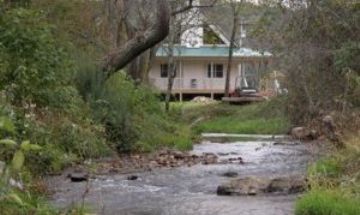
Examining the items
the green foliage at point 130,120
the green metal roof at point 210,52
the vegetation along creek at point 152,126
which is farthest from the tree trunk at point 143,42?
the green metal roof at point 210,52

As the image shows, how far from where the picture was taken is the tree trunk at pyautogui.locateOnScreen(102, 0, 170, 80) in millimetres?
20933

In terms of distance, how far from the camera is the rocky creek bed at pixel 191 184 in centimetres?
1165

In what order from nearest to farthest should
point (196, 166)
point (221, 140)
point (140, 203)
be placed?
point (140, 203)
point (196, 166)
point (221, 140)

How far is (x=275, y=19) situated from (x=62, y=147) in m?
11.1

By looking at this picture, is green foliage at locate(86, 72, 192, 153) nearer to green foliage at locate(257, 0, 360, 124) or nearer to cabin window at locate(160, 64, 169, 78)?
green foliage at locate(257, 0, 360, 124)

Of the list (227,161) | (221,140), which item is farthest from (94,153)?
(221,140)

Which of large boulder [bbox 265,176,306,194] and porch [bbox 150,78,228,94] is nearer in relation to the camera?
large boulder [bbox 265,176,306,194]

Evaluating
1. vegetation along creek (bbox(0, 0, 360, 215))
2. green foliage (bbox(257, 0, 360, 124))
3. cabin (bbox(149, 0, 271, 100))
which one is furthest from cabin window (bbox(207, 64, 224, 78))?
green foliage (bbox(257, 0, 360, 124))

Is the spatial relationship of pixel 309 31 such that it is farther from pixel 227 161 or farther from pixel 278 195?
pixel 278 195

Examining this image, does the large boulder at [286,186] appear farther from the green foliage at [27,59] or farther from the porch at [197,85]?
the porch at [197,85]

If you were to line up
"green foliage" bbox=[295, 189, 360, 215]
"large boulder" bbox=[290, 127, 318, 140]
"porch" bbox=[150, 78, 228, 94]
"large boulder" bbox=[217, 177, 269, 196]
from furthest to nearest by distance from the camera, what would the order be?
"porch" bbox=[150, 78, 228, 94], "large boulder" bbox=[290, 127, 318, 140], "large boulder" bbox=[217, 177, 269, 196], "green foliage" bbox=[295, 189, 360, 215]

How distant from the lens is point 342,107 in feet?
63.2

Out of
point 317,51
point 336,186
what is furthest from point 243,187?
A: point 317,51

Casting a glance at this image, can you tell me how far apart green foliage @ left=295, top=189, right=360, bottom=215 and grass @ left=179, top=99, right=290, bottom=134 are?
17.3m
